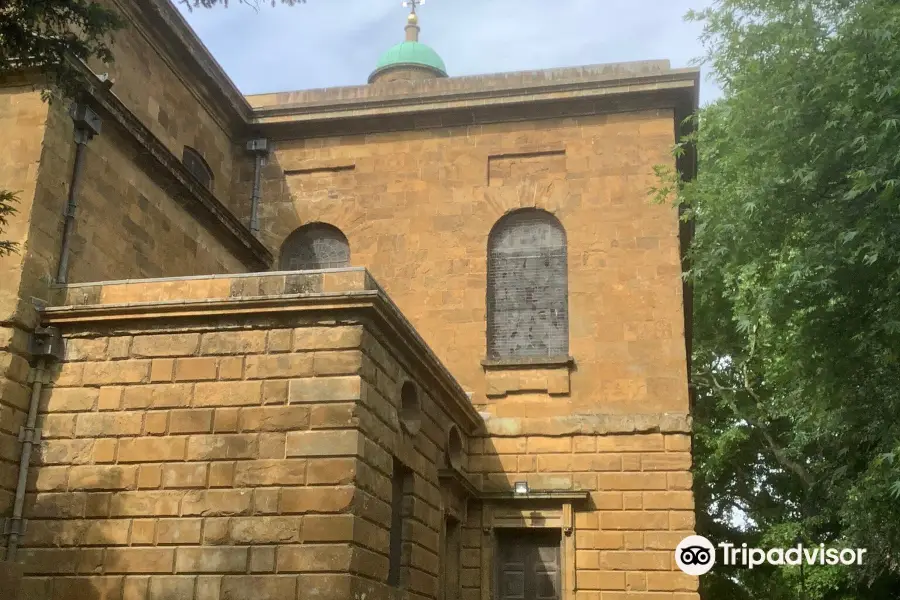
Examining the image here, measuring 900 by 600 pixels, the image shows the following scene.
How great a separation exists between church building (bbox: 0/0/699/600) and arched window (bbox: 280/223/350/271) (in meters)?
0.05

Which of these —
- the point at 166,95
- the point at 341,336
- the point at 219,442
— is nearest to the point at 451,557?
the point at 219,442

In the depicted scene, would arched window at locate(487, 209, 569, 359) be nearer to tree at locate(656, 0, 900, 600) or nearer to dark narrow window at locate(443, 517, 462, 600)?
tree at locate(656, 0, 900, 600)

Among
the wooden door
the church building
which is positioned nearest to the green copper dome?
the church building

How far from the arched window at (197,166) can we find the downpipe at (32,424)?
5.48 m

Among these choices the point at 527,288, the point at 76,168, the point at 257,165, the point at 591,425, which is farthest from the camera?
the point at 257,165

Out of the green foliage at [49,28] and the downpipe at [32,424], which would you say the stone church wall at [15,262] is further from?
the green foliage at [49,28]

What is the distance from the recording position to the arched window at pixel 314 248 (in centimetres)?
1557

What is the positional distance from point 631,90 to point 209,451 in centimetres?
864

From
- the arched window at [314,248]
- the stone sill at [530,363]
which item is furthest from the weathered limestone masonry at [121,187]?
the stone sill at [530,363]

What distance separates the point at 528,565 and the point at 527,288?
3.86 metres

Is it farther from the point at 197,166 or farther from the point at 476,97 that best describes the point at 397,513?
the point at 476,97

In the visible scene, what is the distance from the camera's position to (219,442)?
9164mm

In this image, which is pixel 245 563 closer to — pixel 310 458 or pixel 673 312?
pixel 310 458

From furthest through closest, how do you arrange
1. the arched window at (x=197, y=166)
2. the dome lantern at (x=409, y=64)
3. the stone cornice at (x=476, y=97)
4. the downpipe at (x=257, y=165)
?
the dome lantern at (x=409, y=64)
the downpipe at (x=257, y=165)
the arched window at (x=197, y=166)
the stone cornice at (x=476, y=97)
